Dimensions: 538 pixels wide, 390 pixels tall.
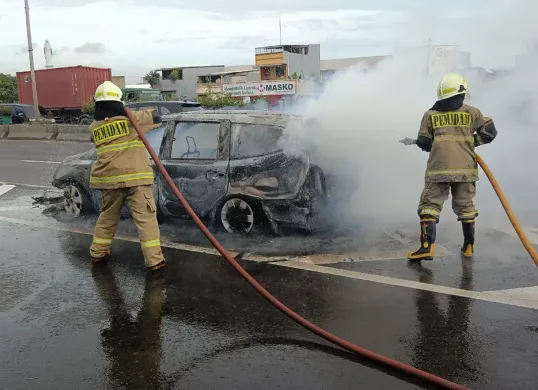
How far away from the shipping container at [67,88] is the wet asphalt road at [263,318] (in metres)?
28.2

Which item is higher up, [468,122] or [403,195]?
[468,122]

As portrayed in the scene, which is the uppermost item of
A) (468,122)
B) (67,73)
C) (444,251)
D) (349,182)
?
Answer: (67,73)

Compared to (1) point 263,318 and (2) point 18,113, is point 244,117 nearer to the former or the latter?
(1) point 263,318

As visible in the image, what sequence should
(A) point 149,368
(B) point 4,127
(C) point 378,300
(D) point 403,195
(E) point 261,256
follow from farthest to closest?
(B) point 4,127 < (D) point 403,195 < (E) point 261,256 < (C) point 378,300 < (A) point 149,368

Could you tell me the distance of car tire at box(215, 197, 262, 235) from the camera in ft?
19.5

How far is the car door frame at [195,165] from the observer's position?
19.7 ft

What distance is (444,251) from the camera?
5.52 m

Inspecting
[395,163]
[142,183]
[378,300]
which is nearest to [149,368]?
[378,300]

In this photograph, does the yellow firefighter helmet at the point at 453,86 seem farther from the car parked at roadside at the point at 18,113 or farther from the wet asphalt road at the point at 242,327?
the car parked at roadside at the point at 18,113

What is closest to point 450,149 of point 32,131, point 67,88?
point 32,131

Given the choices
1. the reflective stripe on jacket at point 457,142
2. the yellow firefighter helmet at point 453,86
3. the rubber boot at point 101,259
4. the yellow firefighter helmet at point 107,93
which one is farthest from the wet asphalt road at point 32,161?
the yellow firefighter helmet at point 453,86

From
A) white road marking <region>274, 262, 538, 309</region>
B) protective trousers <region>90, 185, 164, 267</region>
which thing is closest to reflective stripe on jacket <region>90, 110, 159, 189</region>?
protective trousers <region>90, 185, 164, 267</region>

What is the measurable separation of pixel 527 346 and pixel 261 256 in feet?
8.79

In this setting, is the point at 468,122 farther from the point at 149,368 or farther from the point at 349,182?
the point at 149,368
